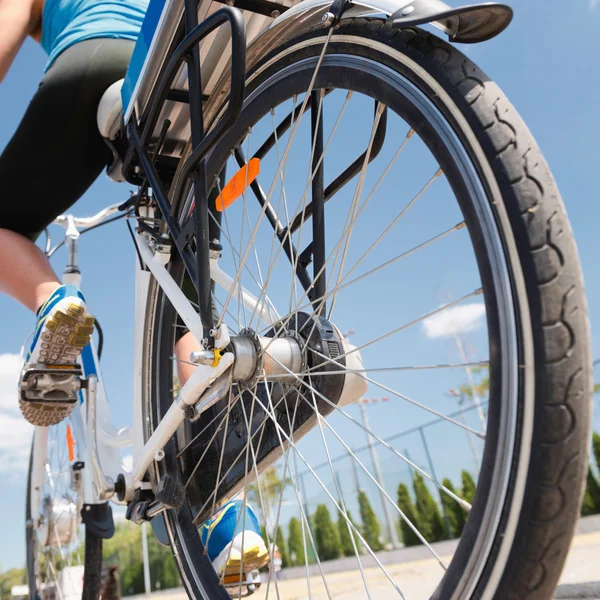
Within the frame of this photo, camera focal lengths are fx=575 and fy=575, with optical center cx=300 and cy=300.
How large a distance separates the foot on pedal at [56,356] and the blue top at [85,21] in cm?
74

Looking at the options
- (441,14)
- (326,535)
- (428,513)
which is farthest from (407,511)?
(441,14)

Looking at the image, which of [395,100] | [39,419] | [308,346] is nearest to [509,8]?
[395,100]

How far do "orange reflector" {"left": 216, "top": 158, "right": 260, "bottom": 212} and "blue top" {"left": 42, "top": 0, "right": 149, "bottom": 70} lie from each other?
751mm

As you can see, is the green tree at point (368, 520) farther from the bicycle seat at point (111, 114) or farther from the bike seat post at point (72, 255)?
the bicycle seat at point (111, 114)

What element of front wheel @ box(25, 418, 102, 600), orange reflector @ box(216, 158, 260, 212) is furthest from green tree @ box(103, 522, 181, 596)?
orange reflector @ box(216, 158, 260, 212)

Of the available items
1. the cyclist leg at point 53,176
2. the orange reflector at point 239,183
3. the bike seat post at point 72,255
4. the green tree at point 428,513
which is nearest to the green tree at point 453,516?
the green tree at point 428,513

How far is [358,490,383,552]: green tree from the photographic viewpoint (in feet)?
46.1

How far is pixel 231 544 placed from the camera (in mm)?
A: 1410

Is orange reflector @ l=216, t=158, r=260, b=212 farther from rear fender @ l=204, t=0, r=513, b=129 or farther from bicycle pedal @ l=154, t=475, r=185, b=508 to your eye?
bicycle pedal @ l=154, t=475, r=185, b=508

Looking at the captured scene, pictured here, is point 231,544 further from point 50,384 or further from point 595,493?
point 595,493

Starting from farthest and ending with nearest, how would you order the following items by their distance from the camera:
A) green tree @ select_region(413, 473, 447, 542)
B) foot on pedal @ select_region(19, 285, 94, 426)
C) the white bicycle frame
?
green tree @ select_region(413, 473, 447, 542), foot on pedal @ select_region(19, 285, 94, 426), the white bicycle frame

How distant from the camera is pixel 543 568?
59 cm

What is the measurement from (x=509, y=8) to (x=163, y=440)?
115cm

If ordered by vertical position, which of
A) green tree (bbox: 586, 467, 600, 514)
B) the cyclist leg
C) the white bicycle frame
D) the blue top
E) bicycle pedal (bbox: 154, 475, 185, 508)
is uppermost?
the blue top
